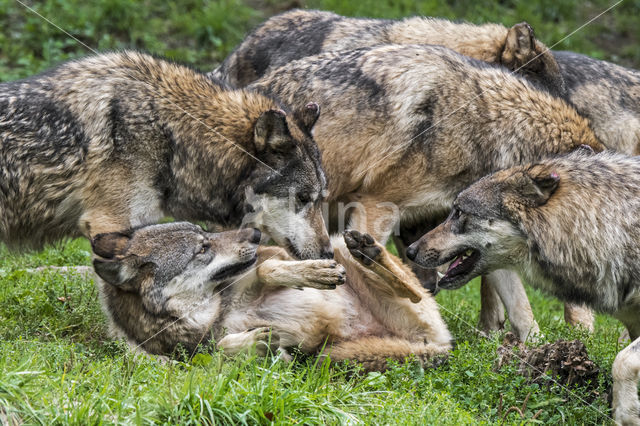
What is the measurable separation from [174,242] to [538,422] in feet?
8.34

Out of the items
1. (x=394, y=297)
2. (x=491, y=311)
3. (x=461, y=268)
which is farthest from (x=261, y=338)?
(x=491, y=311)

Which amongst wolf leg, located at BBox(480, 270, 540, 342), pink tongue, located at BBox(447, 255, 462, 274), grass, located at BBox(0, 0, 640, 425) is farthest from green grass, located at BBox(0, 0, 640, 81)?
pink tongue, located at BBox(447, 255, 462, 274)

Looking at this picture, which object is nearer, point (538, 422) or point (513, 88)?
point (538, 422)

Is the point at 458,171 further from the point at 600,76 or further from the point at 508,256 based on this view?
the point at 600,76

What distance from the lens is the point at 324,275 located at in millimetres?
4984

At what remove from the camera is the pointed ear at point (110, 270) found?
4914 millimetres

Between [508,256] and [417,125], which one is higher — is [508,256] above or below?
below

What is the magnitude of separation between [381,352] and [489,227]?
110 centimetres

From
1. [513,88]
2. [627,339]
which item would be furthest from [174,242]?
[627,339]

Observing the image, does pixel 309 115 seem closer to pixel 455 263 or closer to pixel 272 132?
pixel 272 132

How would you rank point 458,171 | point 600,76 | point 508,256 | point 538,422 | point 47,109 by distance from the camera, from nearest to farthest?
point 538,422 < point 508,256 < point 47,109 < point 458,171 < point 600,76

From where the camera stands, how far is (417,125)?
20.0 feet

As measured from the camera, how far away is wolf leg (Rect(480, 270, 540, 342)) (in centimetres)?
640

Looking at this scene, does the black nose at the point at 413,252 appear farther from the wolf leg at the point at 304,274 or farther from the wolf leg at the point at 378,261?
the wolf leg at the point at 304,274
